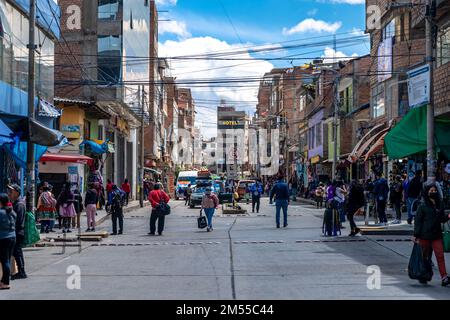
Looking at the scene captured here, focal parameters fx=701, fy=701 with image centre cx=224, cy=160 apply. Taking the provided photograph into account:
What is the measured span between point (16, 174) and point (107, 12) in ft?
83.6

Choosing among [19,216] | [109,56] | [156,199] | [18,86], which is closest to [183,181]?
[109,56]

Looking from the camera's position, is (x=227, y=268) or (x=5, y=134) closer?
(x=227, y=268)

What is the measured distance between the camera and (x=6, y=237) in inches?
451

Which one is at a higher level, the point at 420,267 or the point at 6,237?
the point at 6,237

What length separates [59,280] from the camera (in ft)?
41.4

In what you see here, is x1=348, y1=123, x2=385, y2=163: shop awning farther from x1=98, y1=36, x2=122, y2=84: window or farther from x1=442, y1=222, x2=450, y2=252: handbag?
x1=442, y1=222, x2=450, y2=252: handbag

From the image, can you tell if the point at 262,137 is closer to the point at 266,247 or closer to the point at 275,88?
the point at 275,88

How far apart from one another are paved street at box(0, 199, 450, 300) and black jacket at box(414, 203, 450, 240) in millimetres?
844

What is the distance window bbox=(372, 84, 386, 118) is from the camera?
3646 centimetres

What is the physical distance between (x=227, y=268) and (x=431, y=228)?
4.13 metres

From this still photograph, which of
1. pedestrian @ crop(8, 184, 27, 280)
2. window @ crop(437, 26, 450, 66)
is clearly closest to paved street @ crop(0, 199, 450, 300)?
pedestrian @ crop(8, 184, 27, 280)

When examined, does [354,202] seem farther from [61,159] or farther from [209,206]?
[61,159]

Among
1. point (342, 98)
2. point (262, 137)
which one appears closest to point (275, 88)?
point (262, 137)
